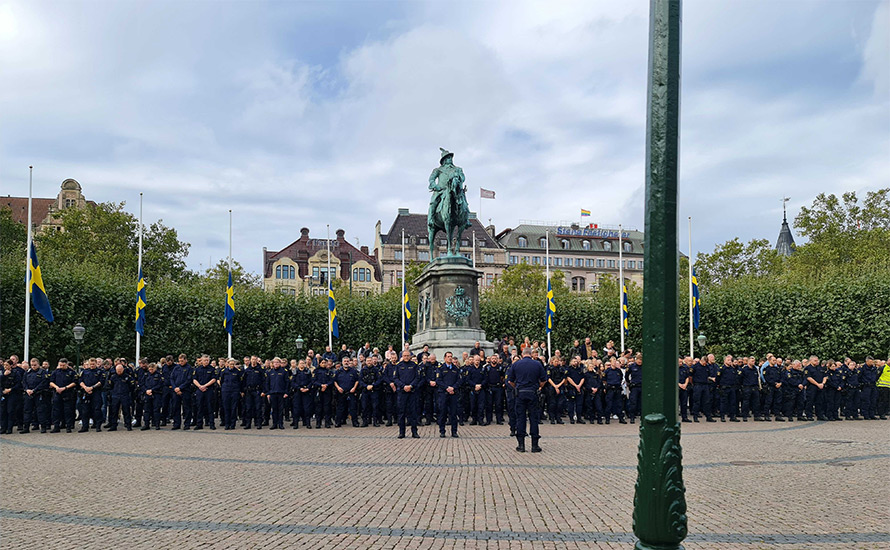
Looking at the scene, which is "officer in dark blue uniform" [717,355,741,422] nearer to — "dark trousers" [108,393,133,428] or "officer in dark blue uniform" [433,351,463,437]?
"officer in dark blue uniform" [433,351,463,437]

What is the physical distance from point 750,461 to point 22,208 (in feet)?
322

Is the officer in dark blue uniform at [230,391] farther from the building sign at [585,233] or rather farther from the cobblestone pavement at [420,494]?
the building sign at [585,233]

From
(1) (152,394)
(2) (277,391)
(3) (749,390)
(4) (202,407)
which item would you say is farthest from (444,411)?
(3) (749,390)

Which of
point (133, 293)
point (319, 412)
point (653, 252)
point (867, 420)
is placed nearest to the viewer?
point (653, 252)

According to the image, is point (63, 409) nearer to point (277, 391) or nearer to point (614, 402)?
point (277, 391)

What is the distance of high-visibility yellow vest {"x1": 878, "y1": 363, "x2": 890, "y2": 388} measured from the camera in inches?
926

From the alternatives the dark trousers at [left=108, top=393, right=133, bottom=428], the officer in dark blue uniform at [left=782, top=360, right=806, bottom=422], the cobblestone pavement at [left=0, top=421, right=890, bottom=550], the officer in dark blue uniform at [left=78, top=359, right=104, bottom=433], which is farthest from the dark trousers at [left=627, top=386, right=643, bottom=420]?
the officer in dark blue uniform at [left=78, top=359, right=104, bottom=433]

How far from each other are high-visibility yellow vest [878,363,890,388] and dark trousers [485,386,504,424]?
12543 mm

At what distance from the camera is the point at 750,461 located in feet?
41.5

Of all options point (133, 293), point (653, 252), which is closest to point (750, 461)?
point (653, 252)

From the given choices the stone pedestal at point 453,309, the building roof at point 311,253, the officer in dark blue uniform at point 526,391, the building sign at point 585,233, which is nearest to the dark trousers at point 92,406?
the stone pedestal at point 453,309

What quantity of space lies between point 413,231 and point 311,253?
13.9 meters

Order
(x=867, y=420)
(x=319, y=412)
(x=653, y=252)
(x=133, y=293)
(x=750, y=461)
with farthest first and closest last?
(x=133, y=293) < (x=867, y=420) < (x=319, y=412) < (x=750, y=461) < (x=653, y=252)

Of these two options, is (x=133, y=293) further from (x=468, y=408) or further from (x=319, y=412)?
(x=468, y=408)
